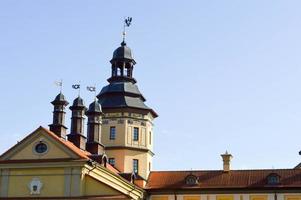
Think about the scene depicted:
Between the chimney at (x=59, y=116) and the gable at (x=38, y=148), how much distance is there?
142 inches

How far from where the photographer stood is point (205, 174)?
53969 millimetres

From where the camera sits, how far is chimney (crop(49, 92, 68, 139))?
49.8 metres

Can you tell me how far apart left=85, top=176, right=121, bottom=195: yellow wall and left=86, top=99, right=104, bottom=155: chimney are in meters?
7.13

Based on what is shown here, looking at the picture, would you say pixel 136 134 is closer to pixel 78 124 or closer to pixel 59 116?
pixel 78 124

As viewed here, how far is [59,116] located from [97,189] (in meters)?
8.35

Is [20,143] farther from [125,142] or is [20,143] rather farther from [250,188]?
[250,188]

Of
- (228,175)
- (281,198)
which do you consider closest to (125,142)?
(228,175)

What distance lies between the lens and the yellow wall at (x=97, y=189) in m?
44.3

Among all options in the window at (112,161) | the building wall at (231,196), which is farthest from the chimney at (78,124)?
the building wall at (231,196)

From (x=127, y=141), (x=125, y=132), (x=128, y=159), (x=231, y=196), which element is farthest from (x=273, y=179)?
(x=125, y=132)

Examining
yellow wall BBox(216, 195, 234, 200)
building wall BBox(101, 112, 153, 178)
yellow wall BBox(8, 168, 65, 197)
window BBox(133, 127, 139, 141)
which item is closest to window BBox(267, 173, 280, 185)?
yellow wall BBox(216, 195, 234, 200)

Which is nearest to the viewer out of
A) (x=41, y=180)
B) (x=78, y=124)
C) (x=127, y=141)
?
(x=41, y=180)

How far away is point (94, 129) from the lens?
5194 cm

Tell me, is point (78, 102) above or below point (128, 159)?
above
